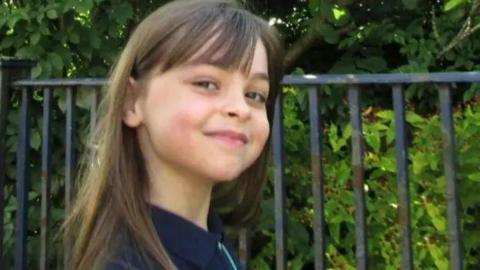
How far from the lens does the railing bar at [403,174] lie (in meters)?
2.65

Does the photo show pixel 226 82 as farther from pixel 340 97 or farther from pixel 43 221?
pixel 340 97

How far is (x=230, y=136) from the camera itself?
1769 millimetres

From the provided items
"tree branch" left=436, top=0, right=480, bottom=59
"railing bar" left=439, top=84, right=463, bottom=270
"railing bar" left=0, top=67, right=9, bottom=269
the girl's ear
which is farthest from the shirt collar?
"tree branch" left=436, top=0, right=480, bottom=59

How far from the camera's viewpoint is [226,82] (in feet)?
5.83

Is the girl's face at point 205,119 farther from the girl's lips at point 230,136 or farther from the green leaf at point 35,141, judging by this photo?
the green leaf at point 35,141

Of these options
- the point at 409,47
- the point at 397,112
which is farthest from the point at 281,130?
the point at 409,47

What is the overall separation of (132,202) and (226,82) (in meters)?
0.28

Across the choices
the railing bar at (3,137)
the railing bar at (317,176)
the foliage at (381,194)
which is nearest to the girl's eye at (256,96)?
the railing bar at (317,176)

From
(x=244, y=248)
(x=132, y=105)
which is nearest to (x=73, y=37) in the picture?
(x=244, y=248)

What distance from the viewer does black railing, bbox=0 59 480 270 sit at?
258 centimetres

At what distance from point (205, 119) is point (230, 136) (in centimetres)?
A: 6

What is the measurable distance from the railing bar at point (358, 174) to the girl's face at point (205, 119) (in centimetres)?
92

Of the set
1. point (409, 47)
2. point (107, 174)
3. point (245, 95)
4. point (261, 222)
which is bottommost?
point (261, 222)

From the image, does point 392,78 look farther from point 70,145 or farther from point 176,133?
point 70,145
